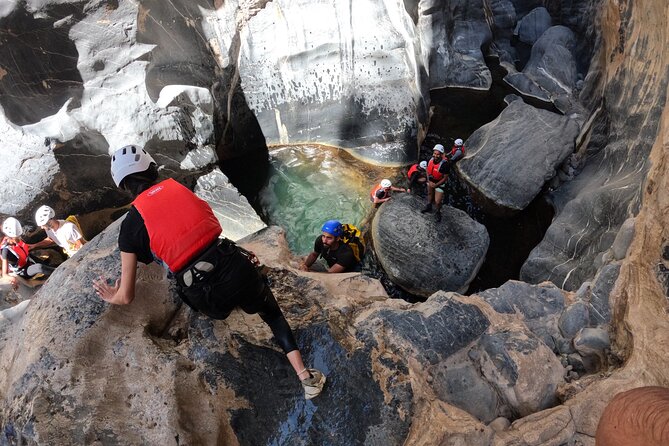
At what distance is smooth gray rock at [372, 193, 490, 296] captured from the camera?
615cm

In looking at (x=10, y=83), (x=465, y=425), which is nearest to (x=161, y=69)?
(x=10, y=83)

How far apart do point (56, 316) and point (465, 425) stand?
7.89 feet

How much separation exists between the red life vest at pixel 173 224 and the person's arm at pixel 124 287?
0.76ft

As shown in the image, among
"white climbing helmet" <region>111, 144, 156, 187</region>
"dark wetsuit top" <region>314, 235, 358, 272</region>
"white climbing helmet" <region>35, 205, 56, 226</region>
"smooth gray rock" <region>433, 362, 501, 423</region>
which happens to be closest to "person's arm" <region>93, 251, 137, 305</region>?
"white climbing helmet" <region>111, 144, 156, 187</region>

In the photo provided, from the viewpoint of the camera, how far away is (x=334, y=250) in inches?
192

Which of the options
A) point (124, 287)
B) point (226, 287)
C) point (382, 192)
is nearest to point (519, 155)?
point (382, 192)

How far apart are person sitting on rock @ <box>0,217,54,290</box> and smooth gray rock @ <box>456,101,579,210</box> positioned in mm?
6803

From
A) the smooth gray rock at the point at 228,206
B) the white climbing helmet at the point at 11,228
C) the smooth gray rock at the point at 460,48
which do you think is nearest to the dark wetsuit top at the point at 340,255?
the smooth gray rock at the point at 228,206

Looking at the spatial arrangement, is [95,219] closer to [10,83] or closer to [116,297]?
[10,83]

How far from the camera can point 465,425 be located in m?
2.33

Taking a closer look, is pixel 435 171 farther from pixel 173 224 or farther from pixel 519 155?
pixel 173 224

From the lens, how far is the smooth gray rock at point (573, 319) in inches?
117

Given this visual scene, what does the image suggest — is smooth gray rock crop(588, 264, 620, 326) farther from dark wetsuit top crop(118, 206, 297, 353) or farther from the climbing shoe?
dark wetsuit top crop(118, 206, 297, 353)

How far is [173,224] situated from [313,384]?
1168 mm
